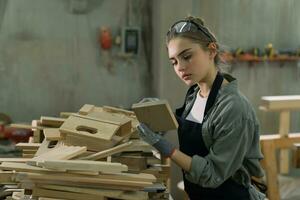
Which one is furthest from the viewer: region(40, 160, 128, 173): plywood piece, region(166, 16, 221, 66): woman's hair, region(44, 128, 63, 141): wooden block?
region(44, 128, 63, 141): wooden block

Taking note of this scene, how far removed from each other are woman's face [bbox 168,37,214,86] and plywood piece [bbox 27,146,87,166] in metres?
0.54

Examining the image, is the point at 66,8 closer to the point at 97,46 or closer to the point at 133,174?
the point at 97,46

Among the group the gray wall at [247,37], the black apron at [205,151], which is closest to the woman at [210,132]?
the black apron at [205,151]

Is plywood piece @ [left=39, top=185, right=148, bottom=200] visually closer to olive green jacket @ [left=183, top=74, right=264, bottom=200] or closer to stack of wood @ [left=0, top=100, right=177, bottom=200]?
stack of wood @ [left=0, top=100, right=177, bottom=200]

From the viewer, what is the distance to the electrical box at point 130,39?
4.06 m

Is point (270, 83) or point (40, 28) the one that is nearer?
point (40, 28)

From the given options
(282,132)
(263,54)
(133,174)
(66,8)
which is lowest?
(282,132)

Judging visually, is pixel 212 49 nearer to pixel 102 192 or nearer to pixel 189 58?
pixel 189 58

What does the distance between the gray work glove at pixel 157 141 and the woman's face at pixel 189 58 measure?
0.28 m

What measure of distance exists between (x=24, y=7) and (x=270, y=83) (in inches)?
91.5

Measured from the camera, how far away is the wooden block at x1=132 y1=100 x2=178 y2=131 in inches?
76.3

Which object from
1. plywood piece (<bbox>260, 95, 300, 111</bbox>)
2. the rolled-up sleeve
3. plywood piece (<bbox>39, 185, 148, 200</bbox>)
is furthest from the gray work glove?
plywood piece (<bbox>260, 95, 300, 111</bbox>)

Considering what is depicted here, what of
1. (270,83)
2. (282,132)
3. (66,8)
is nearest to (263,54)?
(270,83)

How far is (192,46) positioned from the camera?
1949mm
